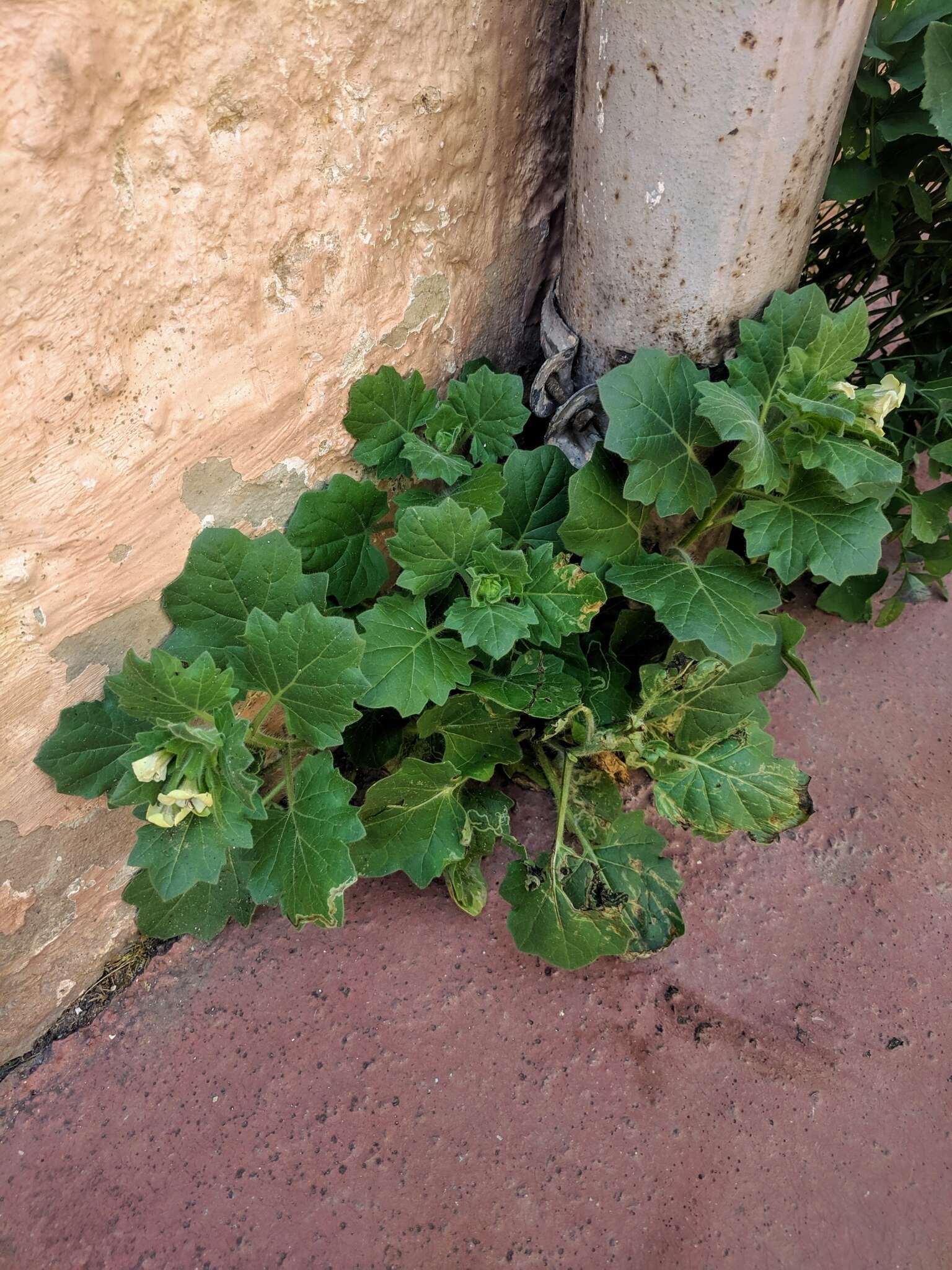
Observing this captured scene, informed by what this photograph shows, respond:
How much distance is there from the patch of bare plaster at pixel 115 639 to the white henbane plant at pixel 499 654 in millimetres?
42

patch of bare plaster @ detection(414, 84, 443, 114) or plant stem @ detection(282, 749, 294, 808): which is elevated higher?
patch of bare plaster @ detection(414, 84, 443, 114)

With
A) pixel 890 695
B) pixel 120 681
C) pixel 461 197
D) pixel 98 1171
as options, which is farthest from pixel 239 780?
pixel 890 695

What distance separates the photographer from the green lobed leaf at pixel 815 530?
1633 millimetres

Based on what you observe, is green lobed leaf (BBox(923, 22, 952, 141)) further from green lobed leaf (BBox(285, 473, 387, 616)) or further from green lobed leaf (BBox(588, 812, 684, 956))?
green lobed leaf (BBox(588, 812, 684, 956))

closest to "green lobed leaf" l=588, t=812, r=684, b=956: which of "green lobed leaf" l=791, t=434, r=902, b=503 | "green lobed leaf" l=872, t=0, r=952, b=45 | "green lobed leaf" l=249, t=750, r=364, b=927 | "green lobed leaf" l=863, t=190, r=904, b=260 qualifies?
"green lobed leaf" l=249, t=750, r=364, b=927

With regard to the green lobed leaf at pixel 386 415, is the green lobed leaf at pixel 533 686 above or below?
below

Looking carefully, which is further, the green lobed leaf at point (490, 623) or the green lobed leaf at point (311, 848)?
the green lobed leaf at point (490, 623)

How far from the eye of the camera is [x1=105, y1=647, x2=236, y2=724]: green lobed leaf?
4.37 ft

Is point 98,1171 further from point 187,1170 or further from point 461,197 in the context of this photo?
point 461,197

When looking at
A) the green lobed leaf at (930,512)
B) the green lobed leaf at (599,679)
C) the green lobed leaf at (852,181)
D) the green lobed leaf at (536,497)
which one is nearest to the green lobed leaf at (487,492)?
the green lobed leaf at (536,497)

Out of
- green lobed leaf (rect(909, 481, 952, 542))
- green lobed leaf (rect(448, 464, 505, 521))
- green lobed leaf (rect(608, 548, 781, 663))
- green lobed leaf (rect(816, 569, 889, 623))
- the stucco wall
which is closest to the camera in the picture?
the stucco wall

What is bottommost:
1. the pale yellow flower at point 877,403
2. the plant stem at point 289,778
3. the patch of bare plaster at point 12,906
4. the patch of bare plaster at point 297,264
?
the pale yellow flower at point 877,403

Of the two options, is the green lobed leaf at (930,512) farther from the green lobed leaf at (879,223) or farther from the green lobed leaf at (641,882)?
Result: the green lobed leaf at (641,882)

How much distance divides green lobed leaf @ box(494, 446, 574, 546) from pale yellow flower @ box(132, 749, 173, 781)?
86 centimetres
